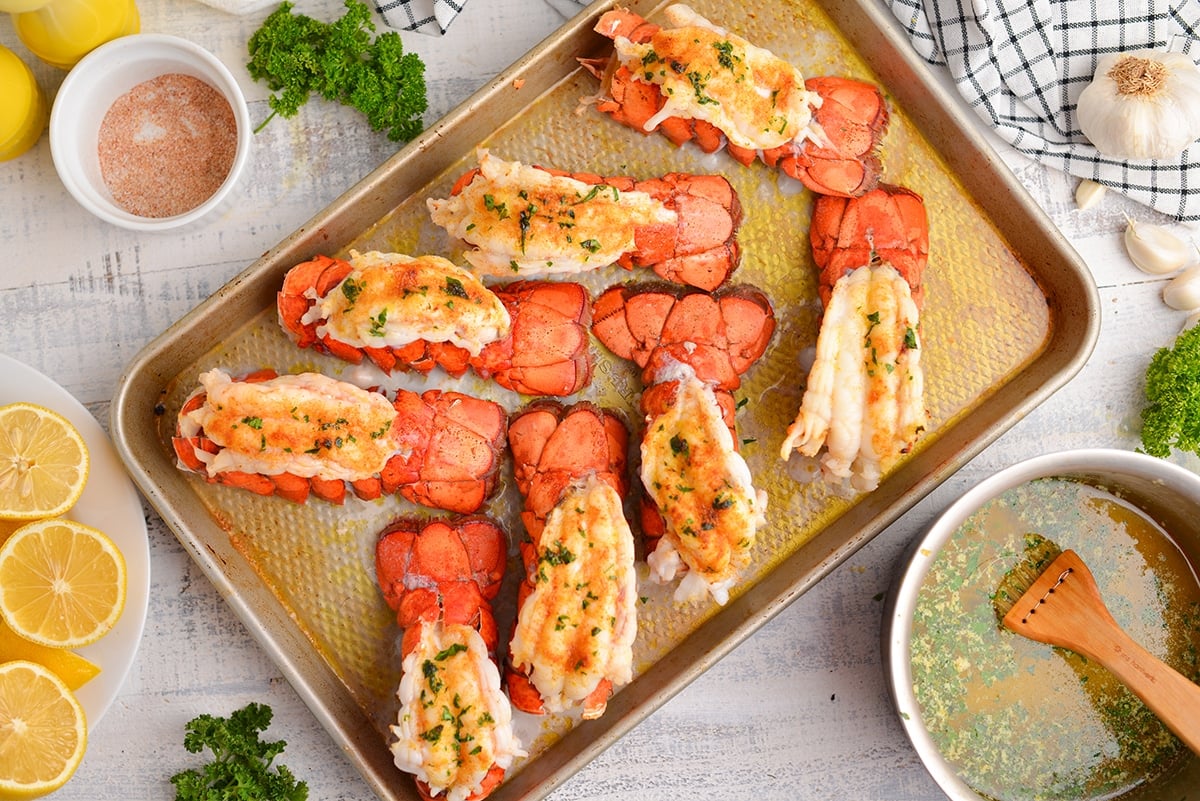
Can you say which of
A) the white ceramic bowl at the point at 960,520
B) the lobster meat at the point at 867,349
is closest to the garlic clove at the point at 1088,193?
the lobster meat at the point at 867,349

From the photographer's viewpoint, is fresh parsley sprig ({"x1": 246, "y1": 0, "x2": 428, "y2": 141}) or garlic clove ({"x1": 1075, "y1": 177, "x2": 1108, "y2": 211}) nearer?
fresh parsley sprig ({"x1": 246, "y1": 0, "x2": 428, "y2": 141})

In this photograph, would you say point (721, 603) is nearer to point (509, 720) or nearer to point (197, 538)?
point (509, 720)

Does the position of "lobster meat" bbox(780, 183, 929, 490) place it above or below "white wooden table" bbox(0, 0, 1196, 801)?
above

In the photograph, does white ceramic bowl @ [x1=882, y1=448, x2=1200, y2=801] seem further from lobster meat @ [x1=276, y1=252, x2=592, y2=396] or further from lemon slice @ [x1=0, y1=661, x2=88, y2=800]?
lemon slice @ [x1=0, y1=661, x2=88, y2=800]

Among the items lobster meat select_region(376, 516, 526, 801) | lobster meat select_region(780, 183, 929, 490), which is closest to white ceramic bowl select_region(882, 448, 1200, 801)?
lobster meat select_region(780, 183, 929, 490)

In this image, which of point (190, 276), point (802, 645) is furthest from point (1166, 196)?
point (190, 276)
